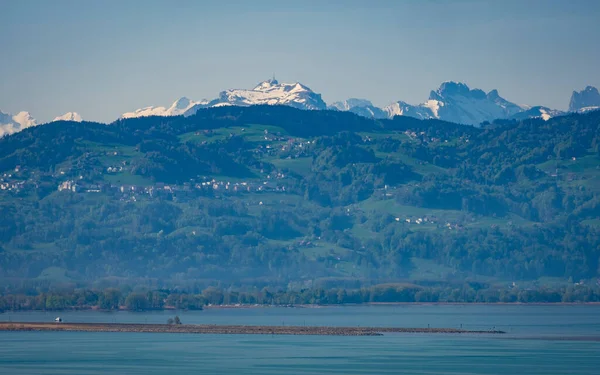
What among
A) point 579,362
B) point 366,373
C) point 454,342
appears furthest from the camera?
point 454,342

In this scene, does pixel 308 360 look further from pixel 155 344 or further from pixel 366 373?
pixel 155 344

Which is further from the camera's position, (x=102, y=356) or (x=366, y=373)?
(x=102, y=356)

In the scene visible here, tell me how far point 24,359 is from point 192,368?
24195 mm

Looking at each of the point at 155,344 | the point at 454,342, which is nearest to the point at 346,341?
the point at 454,342

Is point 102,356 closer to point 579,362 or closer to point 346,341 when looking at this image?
point 346,341

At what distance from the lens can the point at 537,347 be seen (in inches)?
7146

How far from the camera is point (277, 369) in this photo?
149500mm

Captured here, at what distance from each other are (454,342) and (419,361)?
36.6 m

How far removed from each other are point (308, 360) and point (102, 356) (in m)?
27.9

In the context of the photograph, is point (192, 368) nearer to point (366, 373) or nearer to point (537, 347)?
point (366, 373)

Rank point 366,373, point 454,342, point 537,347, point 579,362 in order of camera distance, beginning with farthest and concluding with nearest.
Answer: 1. point 454,342
2. point 537,347
3. point 579,362
4. point 366,373

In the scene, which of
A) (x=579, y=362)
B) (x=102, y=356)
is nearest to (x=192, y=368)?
(x=102, y=356)

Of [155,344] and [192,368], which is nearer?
[192,368]

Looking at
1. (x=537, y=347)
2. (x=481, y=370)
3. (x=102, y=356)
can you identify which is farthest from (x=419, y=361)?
(x=102, y=356)
